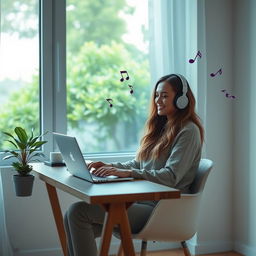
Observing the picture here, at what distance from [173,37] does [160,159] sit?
50.5 inches

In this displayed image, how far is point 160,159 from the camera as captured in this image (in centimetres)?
280

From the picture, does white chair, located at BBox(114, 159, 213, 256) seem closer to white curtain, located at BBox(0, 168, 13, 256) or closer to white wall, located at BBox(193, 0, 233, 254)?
white curtain, located at BBox(0, 168, 13, 256)

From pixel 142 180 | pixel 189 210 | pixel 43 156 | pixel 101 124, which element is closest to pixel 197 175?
pixel 189 210

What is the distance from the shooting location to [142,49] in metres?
3.99

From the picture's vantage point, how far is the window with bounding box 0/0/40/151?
3641mm

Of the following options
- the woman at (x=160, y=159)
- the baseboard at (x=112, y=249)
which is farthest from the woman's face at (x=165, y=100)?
the baseboard at (x=112, y=249)

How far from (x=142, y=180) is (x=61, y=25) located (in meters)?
1.60

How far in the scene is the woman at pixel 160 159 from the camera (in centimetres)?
259

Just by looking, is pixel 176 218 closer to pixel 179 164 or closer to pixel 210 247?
pixel 179 164

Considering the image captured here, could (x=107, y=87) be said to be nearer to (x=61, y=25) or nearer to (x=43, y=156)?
(x=61, y=25)

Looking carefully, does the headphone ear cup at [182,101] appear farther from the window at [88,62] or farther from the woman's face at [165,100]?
the window at [88,62]

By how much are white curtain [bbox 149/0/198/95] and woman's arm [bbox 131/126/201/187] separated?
1.11m

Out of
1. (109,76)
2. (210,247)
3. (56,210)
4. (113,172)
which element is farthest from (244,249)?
(113,172)

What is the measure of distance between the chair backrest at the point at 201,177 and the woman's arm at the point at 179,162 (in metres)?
0.07
